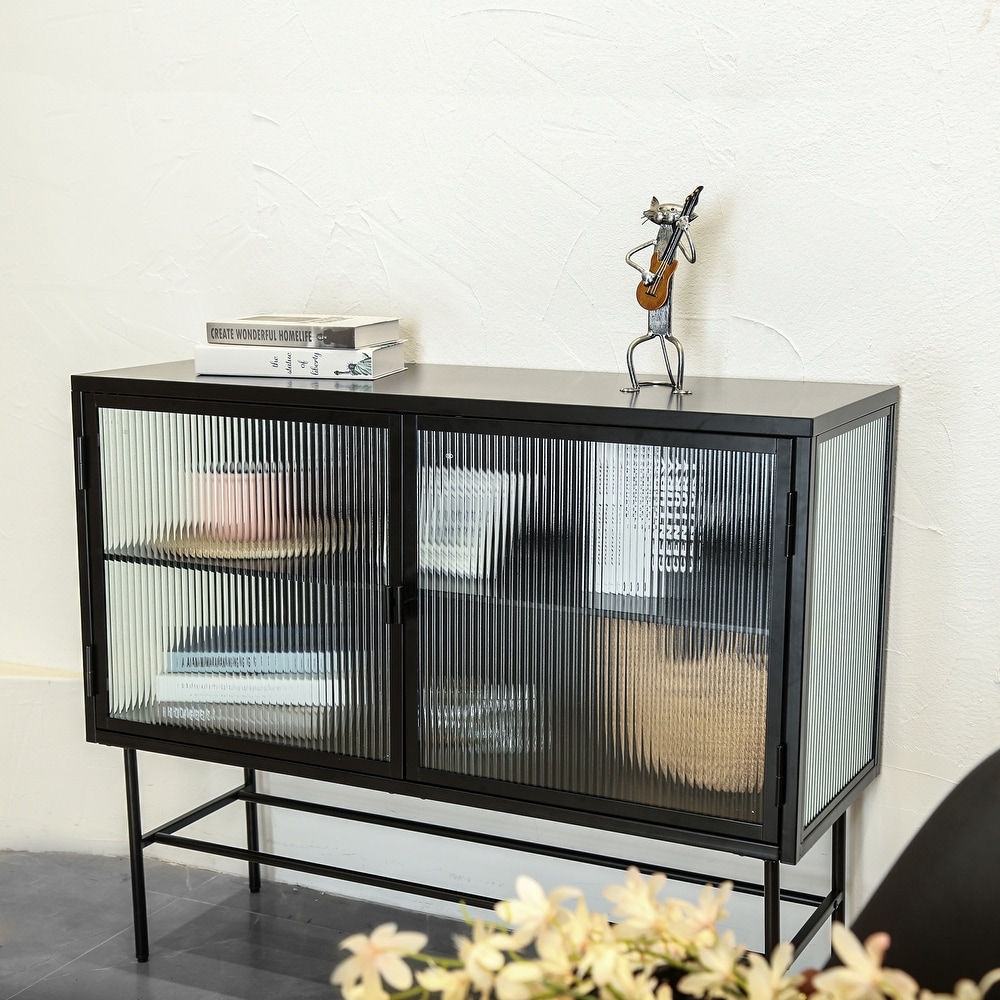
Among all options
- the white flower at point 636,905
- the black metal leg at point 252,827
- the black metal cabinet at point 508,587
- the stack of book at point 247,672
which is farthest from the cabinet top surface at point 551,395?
the white flower at point 636,905

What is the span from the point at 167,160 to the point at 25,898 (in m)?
1.64

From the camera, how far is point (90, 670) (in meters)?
2.23

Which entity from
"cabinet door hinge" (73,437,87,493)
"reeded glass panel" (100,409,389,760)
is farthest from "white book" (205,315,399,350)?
"cabinet door hinge" (73,437,87,493)

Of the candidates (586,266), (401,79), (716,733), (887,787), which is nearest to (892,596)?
(887,787)

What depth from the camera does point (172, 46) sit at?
2.47 meters

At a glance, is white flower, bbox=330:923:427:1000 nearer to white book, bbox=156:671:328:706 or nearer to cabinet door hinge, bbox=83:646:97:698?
white book, bbox=156:671:328:706

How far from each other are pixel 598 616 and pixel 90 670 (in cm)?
100

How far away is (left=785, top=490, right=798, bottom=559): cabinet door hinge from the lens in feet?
5.43

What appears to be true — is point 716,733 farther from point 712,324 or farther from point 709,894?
point 709,894

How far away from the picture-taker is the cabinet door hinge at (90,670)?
87.4 inches

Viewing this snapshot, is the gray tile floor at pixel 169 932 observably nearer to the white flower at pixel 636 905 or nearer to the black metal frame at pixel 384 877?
the black metal frame at pixel 384 877

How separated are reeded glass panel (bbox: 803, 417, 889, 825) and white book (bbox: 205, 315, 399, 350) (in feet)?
2.79

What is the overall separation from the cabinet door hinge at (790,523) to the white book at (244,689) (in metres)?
0.83

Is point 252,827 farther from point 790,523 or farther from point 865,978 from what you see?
point 865,978
